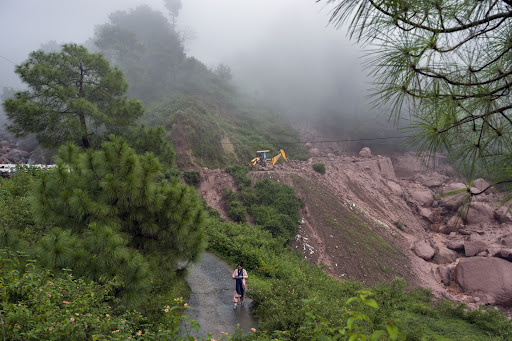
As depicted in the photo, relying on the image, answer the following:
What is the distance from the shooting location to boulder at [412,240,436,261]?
18.5 m

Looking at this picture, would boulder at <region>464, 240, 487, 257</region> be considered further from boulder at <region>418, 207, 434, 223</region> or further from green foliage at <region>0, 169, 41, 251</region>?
green foliage at <region>0, 169, 41, 251</region>

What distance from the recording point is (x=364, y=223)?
19.3 meters

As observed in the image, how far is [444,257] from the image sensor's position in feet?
60.8

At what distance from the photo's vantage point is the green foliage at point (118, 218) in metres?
4.62

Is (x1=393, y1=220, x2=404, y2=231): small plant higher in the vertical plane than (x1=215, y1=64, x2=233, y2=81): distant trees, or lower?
lower

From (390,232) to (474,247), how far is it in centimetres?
451

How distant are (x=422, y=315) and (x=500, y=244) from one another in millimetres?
12860

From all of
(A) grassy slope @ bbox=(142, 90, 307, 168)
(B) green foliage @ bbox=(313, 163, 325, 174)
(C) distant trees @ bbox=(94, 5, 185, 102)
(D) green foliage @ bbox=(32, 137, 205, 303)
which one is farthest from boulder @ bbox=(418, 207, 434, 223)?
(C) distant trees @ bbox=(94, 5, 185, 102)

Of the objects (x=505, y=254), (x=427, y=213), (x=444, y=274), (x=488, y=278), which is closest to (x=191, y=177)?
(x=444, y=274)

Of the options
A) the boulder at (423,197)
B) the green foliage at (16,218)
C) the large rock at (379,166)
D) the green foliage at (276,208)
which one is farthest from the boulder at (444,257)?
A: the green foliage at (16,218)

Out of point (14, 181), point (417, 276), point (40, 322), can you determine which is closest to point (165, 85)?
point (14, 181)

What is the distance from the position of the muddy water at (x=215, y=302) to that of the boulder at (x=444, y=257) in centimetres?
1422

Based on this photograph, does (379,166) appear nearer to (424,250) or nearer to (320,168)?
(320,168)

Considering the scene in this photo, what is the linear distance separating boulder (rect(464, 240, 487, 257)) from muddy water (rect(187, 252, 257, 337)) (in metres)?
15.7
